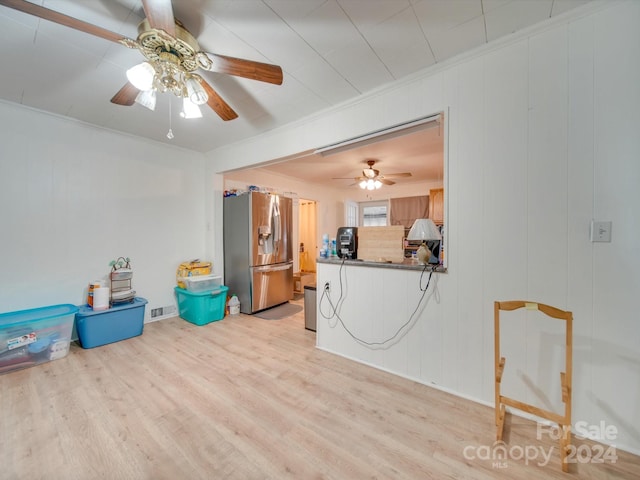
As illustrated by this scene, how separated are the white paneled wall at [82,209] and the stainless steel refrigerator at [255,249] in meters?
0.65

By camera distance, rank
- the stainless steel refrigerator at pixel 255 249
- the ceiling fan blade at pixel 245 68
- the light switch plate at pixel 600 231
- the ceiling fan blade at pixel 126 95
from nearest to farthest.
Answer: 1. the light switch plate at pixel 600 231
2. the ceiling fan blade at pixel 245 68
3. the ceiling fan blade at pixel 126 95
4. the stainless steel refrigerator at pixel 255 249

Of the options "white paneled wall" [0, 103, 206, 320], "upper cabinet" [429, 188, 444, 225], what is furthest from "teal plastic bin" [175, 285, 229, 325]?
Result: "upper cabinet" [429, 188, 444, 225]

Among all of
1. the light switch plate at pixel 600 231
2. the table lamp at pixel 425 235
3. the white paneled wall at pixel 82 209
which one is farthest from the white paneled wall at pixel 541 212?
the white paneled wall at pixel 82 209

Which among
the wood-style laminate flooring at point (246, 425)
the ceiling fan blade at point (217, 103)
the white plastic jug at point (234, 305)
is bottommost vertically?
the wood-style laminate flooring at point (246, 425)

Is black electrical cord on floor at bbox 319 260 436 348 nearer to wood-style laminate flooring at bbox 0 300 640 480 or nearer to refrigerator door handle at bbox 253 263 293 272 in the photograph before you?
wood-style laminate flooring at bbox 0 300 640 480

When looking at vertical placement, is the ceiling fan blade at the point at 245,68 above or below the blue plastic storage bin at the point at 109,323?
above

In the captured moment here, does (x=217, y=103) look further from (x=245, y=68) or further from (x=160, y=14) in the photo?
(x=160, y=14)

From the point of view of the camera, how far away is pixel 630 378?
1.40 meters

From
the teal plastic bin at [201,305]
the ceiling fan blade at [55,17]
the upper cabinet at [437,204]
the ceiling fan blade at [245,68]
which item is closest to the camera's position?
the ceiling fan blade at [55,17]

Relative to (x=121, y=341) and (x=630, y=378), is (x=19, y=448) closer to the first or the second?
(x=121, y=341)

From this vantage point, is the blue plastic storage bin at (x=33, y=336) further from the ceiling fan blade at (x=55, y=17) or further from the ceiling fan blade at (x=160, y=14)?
the ceiling fan blade at (x=160, y=14)

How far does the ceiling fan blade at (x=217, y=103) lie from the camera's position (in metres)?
1.85

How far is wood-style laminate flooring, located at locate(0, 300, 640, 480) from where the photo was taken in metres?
1.32

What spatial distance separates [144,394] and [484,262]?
8.86 feet
